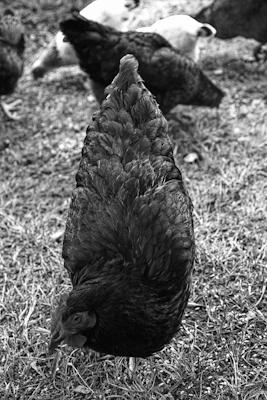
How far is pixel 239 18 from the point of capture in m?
5.58

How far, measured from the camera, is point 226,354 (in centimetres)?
297

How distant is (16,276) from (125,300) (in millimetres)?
1455

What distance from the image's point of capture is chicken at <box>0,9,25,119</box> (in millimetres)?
4906

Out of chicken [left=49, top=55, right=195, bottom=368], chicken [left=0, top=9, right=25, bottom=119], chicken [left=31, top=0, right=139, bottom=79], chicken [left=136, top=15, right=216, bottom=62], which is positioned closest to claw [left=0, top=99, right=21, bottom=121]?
chicken [left=0, top=9, right=25, bottom=119]

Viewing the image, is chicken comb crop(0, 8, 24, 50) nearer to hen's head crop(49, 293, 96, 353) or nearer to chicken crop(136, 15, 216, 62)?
chicken crop(136, 15, 216, 62)

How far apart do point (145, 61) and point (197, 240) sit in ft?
5.36

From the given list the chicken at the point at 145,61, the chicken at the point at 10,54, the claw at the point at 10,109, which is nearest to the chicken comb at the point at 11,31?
the chicken at the point at 10,54

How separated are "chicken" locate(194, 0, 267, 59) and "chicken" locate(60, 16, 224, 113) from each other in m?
1.10

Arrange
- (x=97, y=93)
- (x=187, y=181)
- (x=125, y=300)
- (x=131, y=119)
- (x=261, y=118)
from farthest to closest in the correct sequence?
(x=261, y=118)
(x=97, y=93)
(x=187, y=181)
(x=131, y=119)
(x=125, y=300)

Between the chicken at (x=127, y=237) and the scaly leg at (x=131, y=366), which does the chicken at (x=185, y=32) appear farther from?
the scaly leg at (x=131, y=366)

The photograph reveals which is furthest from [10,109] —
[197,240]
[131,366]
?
[131,366]

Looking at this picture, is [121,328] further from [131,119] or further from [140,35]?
[140,35]

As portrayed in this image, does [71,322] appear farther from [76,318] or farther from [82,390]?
[82,390]

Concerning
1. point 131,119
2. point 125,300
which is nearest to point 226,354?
point 125,300
